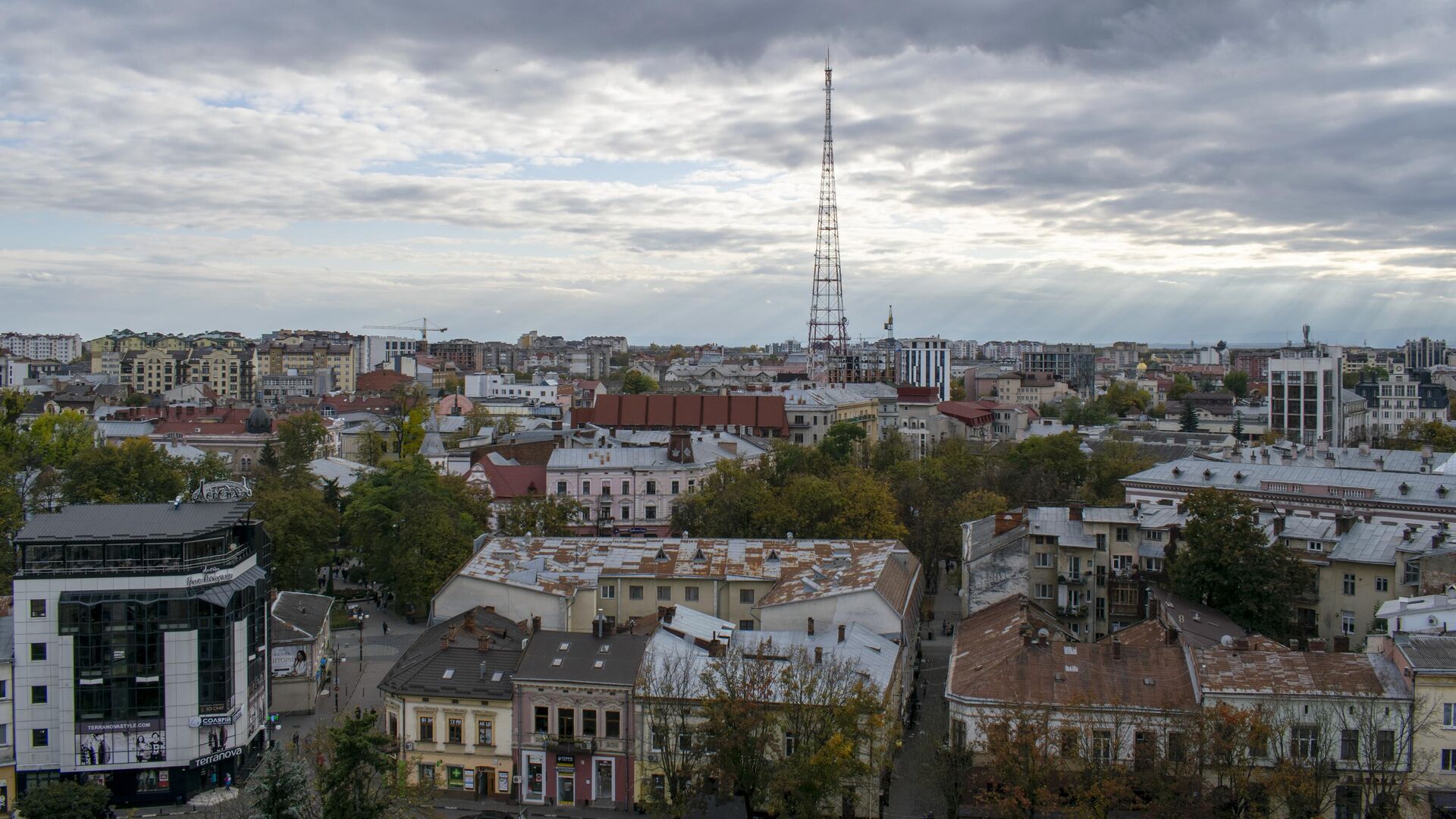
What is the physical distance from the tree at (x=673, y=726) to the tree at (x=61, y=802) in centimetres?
1350

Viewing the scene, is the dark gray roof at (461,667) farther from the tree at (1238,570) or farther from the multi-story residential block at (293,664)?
the tree at (1238,570)

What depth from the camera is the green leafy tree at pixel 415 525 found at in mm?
50406

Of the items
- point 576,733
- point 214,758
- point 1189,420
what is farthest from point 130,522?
point 1189,420

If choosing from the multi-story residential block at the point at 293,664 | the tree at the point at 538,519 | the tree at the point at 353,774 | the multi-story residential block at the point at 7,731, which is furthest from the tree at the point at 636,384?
the tree at the point at 353,774

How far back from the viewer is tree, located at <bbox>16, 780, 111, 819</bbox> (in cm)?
2853

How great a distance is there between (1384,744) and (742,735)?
1530 cm

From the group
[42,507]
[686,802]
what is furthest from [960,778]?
[42,507]

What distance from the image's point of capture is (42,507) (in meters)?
63.5

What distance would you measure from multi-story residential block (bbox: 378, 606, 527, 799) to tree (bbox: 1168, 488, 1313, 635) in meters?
23.2

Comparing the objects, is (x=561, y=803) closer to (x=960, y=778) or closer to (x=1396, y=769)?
(x=960, y=778)

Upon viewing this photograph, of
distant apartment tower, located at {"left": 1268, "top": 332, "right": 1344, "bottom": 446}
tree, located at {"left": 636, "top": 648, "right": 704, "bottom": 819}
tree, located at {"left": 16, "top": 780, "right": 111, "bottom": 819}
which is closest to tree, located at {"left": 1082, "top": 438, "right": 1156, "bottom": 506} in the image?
distant apartment tower, located at {"left": 1268, "top": 332, "right": 1344, "bottom": 446}

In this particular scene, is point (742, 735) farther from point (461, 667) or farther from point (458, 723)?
point (461, 667)

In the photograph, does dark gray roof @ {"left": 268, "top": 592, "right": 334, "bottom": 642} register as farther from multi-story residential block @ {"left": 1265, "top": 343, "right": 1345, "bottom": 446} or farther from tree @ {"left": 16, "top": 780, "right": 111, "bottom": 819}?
multi-story residential block @ {"left": 1265, "top": 343, "right": 1345, "bottom": 446}

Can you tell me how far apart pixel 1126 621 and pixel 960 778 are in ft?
57.8
